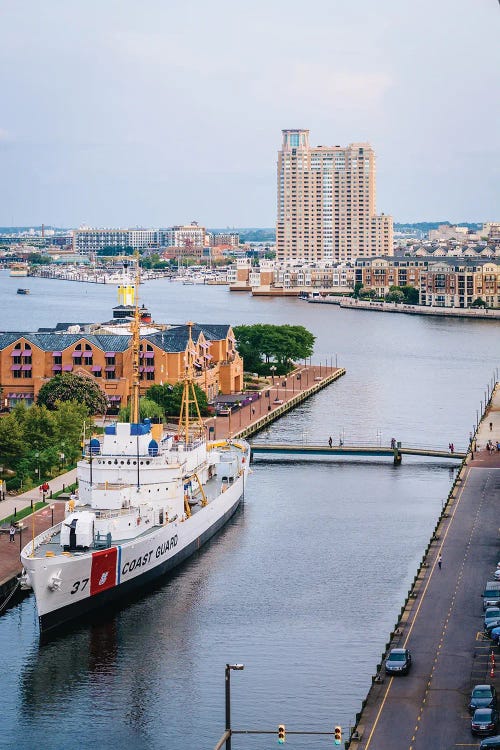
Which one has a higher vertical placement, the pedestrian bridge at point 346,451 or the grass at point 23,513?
the grass at point 23,513

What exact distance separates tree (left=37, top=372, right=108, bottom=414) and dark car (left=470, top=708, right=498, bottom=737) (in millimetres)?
34867

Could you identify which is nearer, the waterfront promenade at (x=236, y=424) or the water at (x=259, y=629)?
the water at (x=259, y=629)

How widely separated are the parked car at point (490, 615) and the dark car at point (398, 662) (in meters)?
2.83

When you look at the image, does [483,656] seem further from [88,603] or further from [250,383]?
[250,383]

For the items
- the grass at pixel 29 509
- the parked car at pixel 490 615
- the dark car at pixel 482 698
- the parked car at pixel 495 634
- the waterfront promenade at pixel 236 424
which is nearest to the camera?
the dark car at pixel 482 698

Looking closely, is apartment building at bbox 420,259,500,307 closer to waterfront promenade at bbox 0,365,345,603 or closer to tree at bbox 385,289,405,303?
tree at bbox 385,289,405,303

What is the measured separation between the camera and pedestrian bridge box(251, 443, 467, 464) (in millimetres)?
53281

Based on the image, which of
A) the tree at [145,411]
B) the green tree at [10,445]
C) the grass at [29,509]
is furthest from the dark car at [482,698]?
the tree at [145,411]

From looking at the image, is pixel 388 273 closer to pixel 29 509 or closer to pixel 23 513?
pixel 29 509

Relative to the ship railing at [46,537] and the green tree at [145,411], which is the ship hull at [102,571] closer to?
the ship railing at [46,537]

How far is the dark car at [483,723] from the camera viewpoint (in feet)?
79.4

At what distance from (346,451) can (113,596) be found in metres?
21.0

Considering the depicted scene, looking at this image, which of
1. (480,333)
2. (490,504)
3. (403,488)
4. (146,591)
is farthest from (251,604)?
(480,333)

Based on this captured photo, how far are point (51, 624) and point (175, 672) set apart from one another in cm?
370
